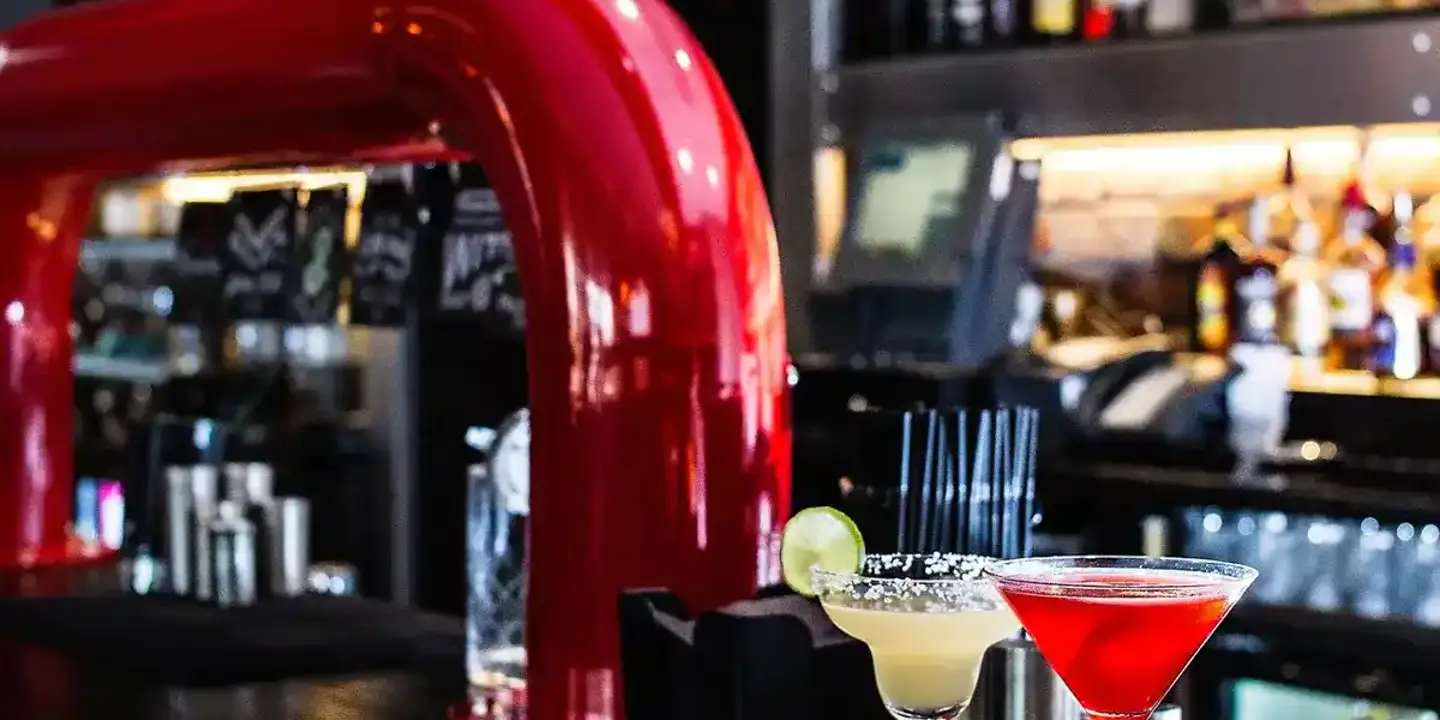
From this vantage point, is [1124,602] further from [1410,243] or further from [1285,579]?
[1410,243]

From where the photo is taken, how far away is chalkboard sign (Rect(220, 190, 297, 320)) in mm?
2834

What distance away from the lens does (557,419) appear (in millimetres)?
1671

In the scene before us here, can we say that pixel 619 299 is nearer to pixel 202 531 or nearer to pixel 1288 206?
pixel 202 531

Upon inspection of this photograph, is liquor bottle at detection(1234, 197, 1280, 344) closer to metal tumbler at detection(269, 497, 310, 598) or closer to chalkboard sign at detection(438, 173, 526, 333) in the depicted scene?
chalkboard sign at detection(438, 173, 526, 333)

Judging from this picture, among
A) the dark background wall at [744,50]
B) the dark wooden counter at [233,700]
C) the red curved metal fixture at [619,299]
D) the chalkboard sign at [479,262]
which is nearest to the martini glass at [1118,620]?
the red curved metal fixture at [619,299]

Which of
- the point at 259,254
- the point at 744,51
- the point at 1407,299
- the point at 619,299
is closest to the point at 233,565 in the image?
the point at 259,254

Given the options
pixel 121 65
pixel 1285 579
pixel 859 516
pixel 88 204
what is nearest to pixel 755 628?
pixel 859 516

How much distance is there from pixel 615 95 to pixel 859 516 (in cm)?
45

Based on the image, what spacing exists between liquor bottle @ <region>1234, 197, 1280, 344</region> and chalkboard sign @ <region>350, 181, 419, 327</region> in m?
2.15

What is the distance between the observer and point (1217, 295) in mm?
4266

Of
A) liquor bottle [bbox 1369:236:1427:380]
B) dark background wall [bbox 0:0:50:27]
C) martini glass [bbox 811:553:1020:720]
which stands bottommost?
martini glass [bbox 811:553:1020:720]

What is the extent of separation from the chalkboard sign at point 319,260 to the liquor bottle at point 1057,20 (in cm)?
221

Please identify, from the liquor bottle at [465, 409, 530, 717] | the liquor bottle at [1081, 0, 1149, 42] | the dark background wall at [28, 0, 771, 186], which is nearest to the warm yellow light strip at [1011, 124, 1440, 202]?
the liquor bottle at [1081, 0, 1149, 42]

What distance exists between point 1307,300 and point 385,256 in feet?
7.35
